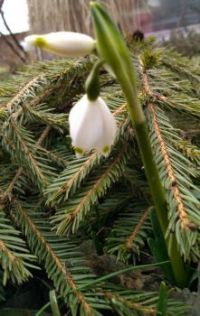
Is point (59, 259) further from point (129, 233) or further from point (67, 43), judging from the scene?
point (67, 43)

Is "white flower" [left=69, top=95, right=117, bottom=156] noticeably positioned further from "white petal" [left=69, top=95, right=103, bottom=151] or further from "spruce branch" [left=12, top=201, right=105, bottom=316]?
"spruce branch" [left=12, top=201, right=105, bottom=316]

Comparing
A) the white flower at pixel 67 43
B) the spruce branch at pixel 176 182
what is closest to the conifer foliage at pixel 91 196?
Answer: the spruce branch at pixel 176 182

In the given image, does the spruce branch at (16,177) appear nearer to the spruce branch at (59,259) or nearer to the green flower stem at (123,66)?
the spruce branch at (59,259)

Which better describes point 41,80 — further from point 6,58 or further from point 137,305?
point 6,58

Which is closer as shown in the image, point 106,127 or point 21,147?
point 106,127

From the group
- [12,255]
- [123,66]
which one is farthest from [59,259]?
[123,66]

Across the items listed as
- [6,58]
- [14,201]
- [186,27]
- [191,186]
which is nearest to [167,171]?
[191,186]
